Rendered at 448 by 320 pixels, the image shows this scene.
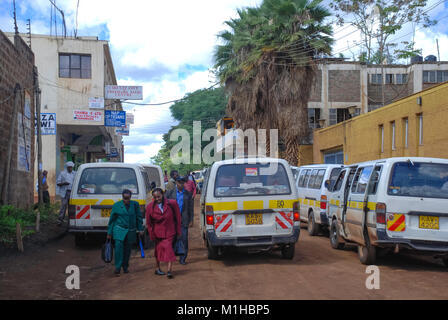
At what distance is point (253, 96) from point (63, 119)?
10937 millimetres

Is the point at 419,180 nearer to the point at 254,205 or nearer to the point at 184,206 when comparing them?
the point at 254,205

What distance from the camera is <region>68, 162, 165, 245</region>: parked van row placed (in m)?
11.9

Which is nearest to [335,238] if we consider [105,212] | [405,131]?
[105,212]

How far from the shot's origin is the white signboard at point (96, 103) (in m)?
28.9

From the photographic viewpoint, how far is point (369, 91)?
1459 inches

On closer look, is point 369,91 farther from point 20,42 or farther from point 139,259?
point 139,259

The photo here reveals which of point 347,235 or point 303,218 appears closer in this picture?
point 347,235

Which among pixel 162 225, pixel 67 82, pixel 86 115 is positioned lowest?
pixel 162 225

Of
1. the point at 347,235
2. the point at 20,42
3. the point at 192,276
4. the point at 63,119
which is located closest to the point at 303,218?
the point at 347,235

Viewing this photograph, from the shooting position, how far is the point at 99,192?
12086 mm

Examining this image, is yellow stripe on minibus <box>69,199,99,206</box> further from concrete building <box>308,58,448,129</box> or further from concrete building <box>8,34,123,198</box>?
concrete building <box>308,58,448,129</box>

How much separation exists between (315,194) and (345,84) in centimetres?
2340

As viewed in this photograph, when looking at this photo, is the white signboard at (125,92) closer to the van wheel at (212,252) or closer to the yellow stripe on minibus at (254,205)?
the van wheel at (212,252)

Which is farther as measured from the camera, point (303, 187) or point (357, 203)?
point (303, 187)
